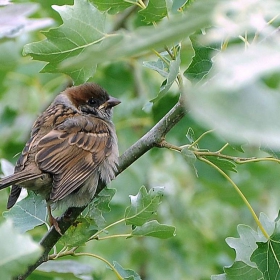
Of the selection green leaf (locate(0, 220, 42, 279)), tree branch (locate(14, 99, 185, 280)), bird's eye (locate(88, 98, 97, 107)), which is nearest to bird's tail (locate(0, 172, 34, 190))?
tree branch (locate(14, 99, 185, 280))

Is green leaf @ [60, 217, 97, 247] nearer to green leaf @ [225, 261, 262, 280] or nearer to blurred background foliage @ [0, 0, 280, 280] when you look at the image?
green leaf @ [225, 261, 262, 280]

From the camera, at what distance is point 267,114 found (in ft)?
2.37

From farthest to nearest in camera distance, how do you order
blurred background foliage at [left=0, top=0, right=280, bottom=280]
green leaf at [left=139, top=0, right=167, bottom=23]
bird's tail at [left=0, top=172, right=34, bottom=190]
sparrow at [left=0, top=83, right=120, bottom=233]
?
1. blurred background foliage at [left=0, top=0, right=280, bottom=280]
2. sparrow at [left=0, top=83, right=120, bottom=233]
3. bird's tail at [left=0, top=172, right=34, bottom=190]
4. green leaf at [left=139, top=0, right=167, bottom=23]

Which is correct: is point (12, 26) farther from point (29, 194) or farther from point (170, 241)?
point (170, 241)

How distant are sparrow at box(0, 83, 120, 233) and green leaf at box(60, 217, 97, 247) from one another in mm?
156

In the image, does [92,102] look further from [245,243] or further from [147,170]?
[245,243]

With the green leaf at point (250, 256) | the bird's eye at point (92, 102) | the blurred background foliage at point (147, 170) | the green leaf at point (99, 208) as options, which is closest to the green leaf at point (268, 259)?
the green leaf at point (250, 256)

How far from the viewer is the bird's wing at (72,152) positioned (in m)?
2.78

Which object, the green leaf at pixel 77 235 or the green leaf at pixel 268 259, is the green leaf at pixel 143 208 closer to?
the green leaf at pixel 77 235

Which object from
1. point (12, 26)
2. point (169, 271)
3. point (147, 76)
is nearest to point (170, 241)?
point (169, 271)

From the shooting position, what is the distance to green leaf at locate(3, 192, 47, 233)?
2275 millimetres

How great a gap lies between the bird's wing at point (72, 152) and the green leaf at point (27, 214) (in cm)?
19

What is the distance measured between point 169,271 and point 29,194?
2105 millimetres

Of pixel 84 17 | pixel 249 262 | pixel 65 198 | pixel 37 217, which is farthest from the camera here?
pixel 65 198
